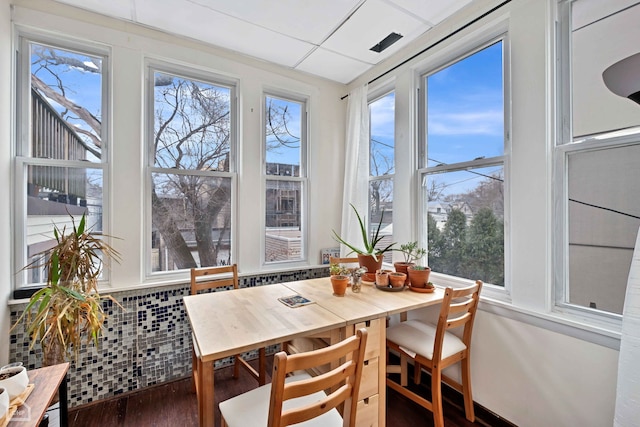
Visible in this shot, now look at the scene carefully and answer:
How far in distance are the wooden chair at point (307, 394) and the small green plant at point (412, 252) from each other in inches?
51.6

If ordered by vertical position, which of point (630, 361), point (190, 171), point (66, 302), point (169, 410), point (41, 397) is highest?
point (190, 171)

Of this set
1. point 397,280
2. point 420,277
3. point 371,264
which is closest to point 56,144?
point 371,264

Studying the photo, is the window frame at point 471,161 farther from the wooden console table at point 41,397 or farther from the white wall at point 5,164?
the white wall at point 5,164

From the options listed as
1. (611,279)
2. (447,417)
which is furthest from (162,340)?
(611,279)

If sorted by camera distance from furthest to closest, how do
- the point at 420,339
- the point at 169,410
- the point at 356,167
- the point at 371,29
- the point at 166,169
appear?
1. the point at 356,167
2. the point at 166,169
3. the point at 371,29
4. the point at 169,410
5. the point at 420,339

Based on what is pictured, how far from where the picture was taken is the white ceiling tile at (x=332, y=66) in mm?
2619

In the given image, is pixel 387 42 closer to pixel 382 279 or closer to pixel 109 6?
pixel 382 279

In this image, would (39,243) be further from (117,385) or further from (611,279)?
(611,279)

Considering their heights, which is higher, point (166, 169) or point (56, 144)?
point (56, 144)

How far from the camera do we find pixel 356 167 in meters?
2.94

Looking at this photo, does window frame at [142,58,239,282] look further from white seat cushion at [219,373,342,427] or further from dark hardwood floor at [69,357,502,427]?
white seat cushion at [219,373,342,427]

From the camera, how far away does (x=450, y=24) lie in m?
2.12

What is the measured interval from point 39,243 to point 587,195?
3.44 m

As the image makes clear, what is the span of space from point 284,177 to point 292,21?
4.36 feet
